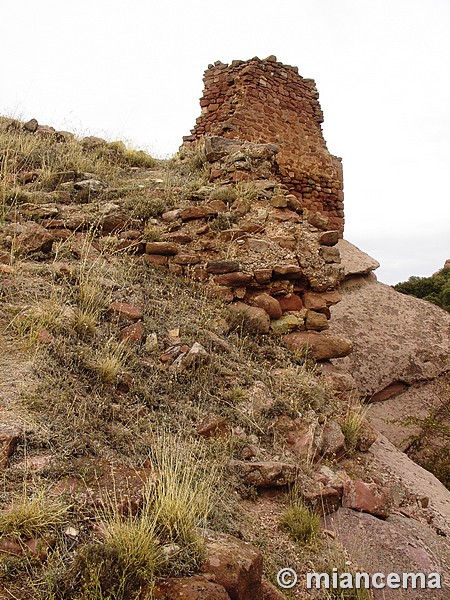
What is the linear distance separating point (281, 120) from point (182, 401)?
26.2ft

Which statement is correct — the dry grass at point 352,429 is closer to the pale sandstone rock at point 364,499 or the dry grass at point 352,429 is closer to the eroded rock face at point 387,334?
the pale sandstone rock at point 364,499

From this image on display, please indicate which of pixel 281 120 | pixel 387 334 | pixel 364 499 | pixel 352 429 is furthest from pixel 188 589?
pixel 281 120

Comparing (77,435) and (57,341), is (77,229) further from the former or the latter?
(77,435)

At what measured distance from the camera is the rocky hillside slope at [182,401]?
209cm

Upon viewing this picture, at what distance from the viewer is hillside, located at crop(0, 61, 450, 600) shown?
2.09 m

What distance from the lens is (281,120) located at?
10031mm

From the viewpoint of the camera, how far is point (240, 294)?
16.5ft

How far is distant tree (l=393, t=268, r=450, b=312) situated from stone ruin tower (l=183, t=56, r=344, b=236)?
5946 millimetres

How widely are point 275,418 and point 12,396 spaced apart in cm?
192

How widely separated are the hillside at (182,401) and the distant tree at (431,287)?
348 inches

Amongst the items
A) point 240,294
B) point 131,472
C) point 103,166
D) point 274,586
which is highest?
point 103,166

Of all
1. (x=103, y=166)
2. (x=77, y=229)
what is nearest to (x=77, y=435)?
(x=77, y=229)

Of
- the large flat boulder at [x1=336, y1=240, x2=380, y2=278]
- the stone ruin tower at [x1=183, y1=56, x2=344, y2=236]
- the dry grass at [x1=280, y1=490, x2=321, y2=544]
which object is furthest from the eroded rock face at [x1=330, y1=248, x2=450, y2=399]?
the dry grass at [x1=280, y1=490, x2=321, y2=544]

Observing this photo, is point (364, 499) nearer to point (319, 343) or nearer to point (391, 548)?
point (391, 548)
